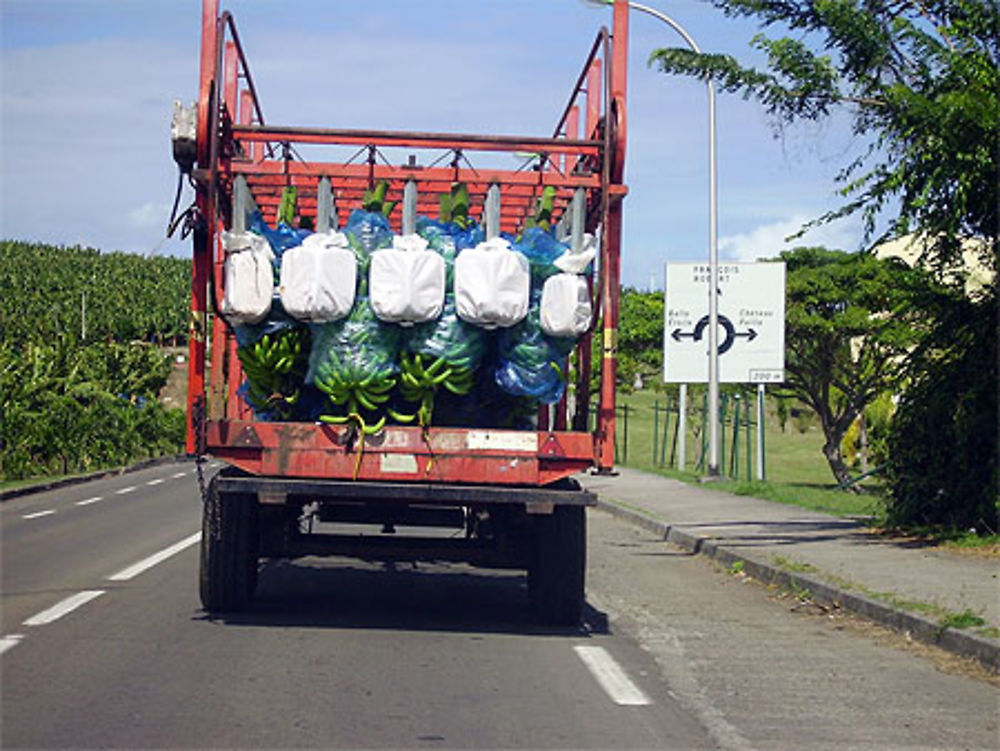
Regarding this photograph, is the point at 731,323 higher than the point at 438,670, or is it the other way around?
the point at 731,323

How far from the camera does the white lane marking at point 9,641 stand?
8.38m

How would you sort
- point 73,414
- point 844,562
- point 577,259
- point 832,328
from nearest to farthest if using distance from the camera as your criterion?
point 577,259 < point 844,562 < point 73,414 < point 832,328

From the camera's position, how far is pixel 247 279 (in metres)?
9.02

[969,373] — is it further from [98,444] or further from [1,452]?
[98,444]

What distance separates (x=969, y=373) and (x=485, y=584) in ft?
21.3

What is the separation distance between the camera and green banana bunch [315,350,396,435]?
9047 mm

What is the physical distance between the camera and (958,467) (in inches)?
621

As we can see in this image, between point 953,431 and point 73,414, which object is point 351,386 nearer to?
point 953,431

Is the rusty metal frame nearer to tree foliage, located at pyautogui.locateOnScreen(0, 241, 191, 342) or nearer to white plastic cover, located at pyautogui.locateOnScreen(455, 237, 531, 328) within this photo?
white plastic cover, located at pyautogui.locateOnScreen(455, 237, 531, 328)

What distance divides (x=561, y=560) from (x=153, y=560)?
5.35 m

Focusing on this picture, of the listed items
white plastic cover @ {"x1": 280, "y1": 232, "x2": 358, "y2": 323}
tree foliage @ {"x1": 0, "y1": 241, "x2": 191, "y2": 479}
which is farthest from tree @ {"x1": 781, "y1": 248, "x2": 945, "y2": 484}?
white plastic cover @ {"x1": 280, "y1": 232, "x2": 358, "y2": 323}

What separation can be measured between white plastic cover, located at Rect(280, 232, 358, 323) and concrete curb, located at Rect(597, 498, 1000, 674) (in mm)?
4414

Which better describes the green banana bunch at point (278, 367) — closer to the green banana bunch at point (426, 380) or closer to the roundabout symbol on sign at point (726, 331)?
the green banana bunch at point (426, 380)

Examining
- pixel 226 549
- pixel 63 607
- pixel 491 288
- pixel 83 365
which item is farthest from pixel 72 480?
pixel 491 288
